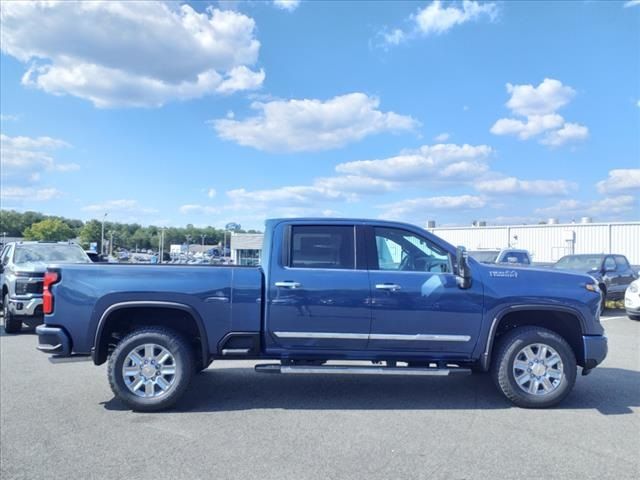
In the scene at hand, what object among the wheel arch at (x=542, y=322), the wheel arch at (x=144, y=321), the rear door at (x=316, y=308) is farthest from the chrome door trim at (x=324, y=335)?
the wheel arch at (x=542, y=322)

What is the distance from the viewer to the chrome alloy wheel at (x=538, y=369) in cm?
544

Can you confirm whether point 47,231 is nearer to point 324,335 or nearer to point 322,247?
point 322,247

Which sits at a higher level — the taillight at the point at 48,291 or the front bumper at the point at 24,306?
the taillight at the point at 48,291

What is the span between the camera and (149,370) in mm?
5340

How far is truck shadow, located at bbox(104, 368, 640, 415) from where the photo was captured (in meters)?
5.54

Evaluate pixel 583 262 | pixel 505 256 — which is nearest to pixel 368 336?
pixel 583 262

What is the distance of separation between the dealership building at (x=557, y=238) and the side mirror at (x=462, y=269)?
73.1 feet

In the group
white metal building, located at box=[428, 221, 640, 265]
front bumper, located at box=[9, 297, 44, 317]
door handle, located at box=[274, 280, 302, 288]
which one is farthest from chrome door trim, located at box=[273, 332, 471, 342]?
white metal building, located at box=[428, 221, 640, 265]

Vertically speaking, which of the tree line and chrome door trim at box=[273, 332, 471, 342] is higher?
the tree line

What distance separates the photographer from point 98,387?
6.30 meters

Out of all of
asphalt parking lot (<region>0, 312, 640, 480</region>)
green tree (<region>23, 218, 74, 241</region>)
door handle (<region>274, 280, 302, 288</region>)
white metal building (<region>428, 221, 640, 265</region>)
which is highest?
green tree (<region>23, 218, 74, 241</region>)

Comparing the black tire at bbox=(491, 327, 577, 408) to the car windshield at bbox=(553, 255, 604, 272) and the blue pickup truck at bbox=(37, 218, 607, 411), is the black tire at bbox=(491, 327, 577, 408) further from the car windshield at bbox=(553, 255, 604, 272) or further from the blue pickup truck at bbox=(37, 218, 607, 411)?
the car windshield at bbox=(553, 255, 604, 272)

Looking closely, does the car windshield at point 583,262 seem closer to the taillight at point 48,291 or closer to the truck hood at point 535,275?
the truck hood at point 535,275

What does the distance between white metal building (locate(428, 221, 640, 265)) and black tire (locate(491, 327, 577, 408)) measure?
28.7 m
